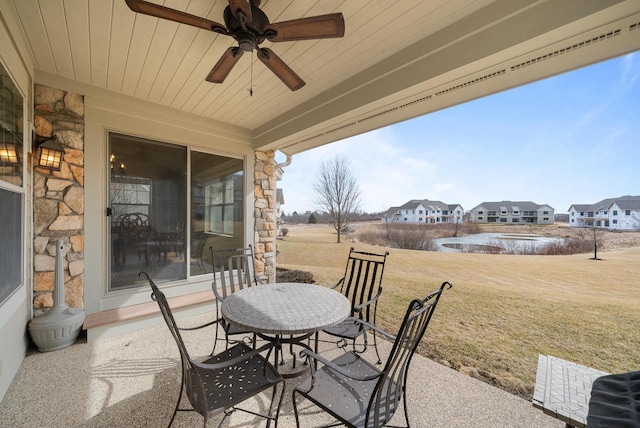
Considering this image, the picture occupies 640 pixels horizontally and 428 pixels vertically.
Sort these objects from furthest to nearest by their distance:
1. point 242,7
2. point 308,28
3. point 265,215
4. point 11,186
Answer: point 265,215, point 11,186, point 308,28, point 242,7

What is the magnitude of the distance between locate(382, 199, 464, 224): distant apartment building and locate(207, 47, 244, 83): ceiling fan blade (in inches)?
112

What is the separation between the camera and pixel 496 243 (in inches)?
111

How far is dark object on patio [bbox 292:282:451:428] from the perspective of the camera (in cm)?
114

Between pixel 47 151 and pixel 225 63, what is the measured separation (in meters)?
2.21

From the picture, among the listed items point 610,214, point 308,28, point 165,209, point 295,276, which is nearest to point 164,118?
point 165,209

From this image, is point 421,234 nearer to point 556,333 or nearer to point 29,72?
point 556,333

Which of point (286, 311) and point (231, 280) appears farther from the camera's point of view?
point (231, 280)

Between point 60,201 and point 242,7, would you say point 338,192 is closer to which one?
point 60,201

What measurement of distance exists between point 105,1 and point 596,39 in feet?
10.3

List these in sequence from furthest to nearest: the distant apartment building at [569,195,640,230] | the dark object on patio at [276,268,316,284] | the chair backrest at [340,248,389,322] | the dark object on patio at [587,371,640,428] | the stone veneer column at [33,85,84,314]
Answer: the dark object on patio at [276,268,316,284] < the stone veneer column at [33,85,84,314] < the chair backrest at [340,248,389,322] < the distant apartment building at [569,195,640,230] < the dark object on patio at [587,371,640,428]

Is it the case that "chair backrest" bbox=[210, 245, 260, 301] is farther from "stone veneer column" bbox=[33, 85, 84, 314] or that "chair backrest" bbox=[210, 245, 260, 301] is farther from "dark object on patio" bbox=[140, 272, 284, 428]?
"stone veneer column" bbox=[33, 85, 84, 314]

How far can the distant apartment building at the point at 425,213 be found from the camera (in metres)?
3.15

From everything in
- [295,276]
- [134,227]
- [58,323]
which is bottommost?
[295,276]

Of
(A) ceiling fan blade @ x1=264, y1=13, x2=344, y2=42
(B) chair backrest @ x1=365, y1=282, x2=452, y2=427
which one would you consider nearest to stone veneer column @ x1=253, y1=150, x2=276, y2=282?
(A) ceiling fan blade @ x1=264, y1=13, x2=344, y2=42
